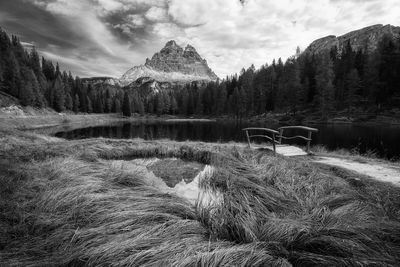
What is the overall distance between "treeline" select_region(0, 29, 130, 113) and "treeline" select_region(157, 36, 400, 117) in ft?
196

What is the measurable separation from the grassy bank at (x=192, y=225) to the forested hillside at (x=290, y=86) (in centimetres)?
5101

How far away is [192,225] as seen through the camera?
3234mm

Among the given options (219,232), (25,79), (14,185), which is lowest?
(219,232)

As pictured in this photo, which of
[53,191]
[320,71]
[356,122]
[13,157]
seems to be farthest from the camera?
[320,71]

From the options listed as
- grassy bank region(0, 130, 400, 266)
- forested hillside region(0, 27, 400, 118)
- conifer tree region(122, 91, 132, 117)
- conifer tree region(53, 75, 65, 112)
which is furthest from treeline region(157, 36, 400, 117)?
conifer tree region(53, 75, 65, 112)

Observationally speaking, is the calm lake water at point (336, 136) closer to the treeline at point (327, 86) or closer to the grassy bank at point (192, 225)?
the grassy bank at point (192, 225)

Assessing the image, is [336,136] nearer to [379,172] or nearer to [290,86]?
[379,172]

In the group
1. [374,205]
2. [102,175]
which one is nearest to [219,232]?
[374,205]

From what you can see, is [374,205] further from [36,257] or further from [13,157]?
[13,157]

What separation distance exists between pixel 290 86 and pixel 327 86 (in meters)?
11.9

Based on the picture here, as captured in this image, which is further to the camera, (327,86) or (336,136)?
(327,86)

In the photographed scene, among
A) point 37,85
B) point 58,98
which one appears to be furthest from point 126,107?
point 37,85

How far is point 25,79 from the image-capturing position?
Result: 6088cm

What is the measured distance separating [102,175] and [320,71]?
196ft
